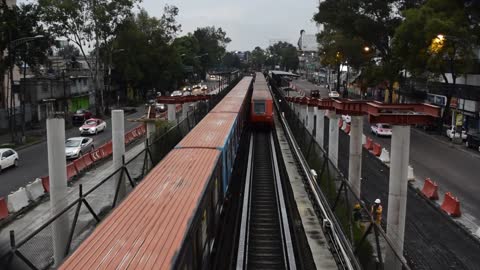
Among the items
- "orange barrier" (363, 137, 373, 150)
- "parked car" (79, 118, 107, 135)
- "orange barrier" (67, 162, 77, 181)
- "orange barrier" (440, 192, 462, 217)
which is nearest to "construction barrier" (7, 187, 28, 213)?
"orange barrier" (67, 162, 77, 181)

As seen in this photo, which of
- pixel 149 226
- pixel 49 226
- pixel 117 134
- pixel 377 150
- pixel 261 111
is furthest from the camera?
pixel 261 111

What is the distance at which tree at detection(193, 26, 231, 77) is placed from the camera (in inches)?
5531

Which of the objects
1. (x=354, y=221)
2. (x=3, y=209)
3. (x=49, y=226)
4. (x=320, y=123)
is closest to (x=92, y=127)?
(x=320, y=123)

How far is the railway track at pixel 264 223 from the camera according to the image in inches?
523

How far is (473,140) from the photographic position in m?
36.1

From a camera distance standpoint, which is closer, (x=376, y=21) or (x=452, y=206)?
(x=452, y=206)

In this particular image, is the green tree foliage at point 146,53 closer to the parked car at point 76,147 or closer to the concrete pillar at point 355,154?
the parked car at point 76,147

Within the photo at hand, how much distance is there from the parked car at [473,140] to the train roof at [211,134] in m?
21.0

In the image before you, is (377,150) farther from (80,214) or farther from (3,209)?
(80,214)

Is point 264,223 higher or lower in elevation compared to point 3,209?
lower

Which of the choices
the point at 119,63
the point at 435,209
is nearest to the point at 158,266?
the point at 435,209

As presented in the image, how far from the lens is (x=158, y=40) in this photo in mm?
70562

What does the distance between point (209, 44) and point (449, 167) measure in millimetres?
128221

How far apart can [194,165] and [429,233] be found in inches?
395
